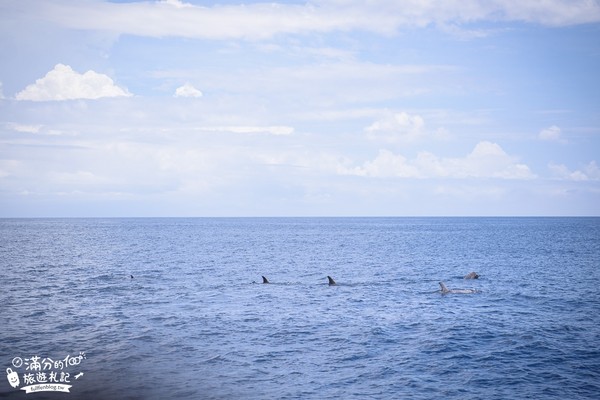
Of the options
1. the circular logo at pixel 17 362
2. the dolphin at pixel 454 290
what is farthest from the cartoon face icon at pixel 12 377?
the dolphin at pixel 454 290

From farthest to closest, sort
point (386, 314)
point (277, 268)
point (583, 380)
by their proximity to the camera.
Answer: point (277, 268), point (386, 314), point (583, 380)

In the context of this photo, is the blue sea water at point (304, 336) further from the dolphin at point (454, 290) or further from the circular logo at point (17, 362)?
the dolphin at point (454, 290)

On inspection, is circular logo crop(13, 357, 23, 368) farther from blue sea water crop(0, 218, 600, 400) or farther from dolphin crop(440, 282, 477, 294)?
dolphin crop(440, 282, 477, 294)

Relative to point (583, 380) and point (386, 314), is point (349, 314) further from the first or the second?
point (583, 380)

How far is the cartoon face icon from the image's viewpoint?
25344 mm

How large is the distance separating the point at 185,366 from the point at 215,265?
192 ft

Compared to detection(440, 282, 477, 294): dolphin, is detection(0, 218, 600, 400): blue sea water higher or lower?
lower

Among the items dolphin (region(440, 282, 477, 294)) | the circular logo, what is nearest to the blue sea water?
the circular logo

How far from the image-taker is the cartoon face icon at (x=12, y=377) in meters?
25.3

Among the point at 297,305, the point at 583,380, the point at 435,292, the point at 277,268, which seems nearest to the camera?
the point at 583,380

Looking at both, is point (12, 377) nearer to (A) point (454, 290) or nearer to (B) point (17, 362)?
(B) point (17, 362)

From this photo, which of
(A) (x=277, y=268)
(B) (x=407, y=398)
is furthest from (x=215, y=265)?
(B) (x=407, y=398)

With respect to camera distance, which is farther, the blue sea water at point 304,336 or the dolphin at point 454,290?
the dolphin at point 454,290

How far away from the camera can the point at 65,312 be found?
43.9 meters
